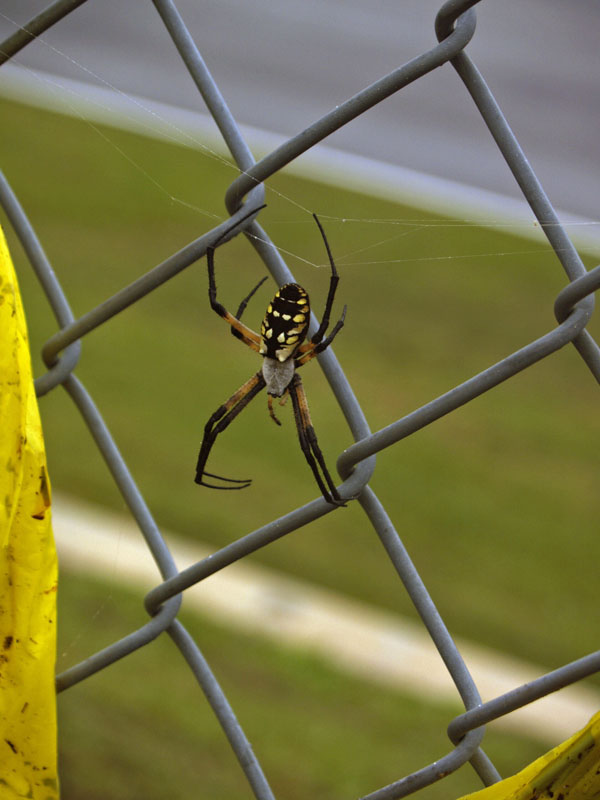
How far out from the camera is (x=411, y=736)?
12.1 feet

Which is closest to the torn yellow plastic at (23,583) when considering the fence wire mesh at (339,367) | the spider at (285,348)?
the fence wire mesh at (339,367)

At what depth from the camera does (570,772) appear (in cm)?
97

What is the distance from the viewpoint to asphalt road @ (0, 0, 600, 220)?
1030 centimetres

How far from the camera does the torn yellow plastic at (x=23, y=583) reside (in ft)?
4.01

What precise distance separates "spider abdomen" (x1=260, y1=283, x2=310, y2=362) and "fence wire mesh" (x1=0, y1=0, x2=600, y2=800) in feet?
0.20

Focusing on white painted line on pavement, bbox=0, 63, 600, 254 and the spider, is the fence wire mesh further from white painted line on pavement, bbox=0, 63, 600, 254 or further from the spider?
white painted line on pavement, bbox=0, 63, 600, 254

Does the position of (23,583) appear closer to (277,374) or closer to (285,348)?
(285,348)

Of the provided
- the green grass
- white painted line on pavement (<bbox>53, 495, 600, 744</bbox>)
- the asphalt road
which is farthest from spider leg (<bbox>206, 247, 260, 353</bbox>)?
the asphalt road

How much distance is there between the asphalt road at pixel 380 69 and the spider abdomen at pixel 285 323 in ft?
25.1

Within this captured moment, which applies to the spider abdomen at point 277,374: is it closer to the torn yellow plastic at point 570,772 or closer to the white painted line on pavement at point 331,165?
the torn yellow plastic at point 570,772

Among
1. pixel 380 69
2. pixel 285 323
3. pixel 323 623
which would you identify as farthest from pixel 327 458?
pixel 380 69

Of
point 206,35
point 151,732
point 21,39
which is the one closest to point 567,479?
point 151,732

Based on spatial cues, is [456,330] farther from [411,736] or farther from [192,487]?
[411,736]

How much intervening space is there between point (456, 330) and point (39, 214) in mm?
3643
